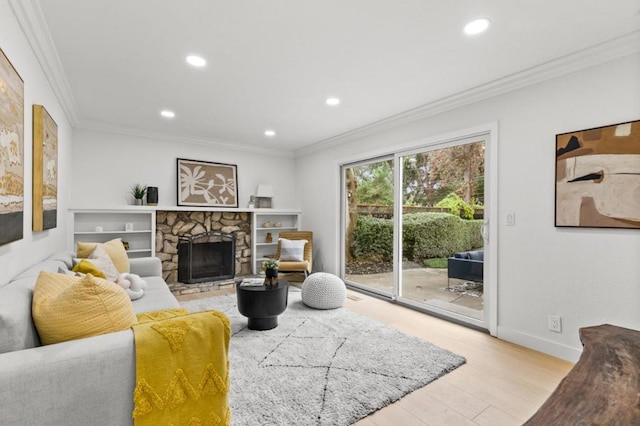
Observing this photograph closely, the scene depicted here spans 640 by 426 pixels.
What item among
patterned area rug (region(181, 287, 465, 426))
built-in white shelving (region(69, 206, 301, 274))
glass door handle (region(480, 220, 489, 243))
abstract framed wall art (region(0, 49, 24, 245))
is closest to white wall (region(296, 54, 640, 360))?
glass door handle (region(480, 220, 489, 243))

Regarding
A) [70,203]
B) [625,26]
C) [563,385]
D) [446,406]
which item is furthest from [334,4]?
[70,203]

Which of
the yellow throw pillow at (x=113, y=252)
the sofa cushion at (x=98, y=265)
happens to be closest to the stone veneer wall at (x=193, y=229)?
the yellow throw pillow at (x=113, y=252)

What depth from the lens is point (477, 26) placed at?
2035 millimetres

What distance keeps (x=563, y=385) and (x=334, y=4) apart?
81.3 inches

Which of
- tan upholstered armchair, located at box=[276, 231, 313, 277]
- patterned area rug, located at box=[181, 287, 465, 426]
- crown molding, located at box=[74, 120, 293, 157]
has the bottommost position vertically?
patterned area rug, located at box=[181, 287, 465, 426]

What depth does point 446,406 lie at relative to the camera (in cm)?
189

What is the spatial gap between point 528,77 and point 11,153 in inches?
146

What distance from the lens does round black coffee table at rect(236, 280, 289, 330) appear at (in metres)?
2.93

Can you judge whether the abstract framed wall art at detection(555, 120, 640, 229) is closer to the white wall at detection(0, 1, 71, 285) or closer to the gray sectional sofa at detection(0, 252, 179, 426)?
the gray sectional sofa at detection(0, 252, 179, 426)

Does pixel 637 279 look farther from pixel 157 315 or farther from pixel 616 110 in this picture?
pixel 157 315

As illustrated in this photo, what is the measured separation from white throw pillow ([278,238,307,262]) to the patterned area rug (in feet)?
5.45

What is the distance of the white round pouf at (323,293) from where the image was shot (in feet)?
12.0

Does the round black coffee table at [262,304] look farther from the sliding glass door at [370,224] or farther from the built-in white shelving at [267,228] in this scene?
the built-in white shelving at [267,228]

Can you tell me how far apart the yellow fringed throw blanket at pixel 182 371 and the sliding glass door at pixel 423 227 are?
2717 millimetres
